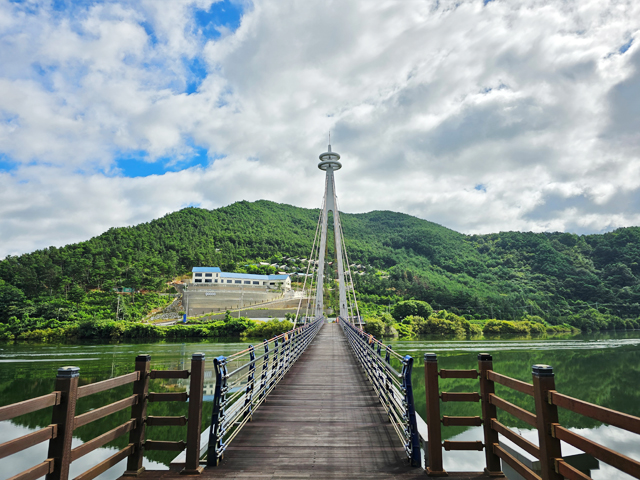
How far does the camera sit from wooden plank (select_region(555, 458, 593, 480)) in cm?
202

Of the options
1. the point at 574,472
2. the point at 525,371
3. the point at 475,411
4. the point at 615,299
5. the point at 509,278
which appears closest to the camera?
the point at 574,472

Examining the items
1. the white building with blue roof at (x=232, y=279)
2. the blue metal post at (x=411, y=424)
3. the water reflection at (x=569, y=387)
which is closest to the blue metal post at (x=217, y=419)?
the blue metal post at (x=411, y=424)

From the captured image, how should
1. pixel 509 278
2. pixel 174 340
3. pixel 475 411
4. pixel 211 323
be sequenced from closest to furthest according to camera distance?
pixel 475 411, pixel 174 340, pixel 211 323, pixel 509 278

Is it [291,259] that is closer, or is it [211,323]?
[211,323]

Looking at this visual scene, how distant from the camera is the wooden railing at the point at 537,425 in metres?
1.89

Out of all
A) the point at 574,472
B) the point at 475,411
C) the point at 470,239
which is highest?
the point at 470,239

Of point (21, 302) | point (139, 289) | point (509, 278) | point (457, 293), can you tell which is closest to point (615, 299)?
point (509, 278)

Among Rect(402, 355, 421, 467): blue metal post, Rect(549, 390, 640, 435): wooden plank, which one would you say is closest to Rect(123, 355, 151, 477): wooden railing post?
Rect(402, 355, 421, 467): blue metal post

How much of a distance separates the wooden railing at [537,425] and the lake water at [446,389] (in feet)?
14.8

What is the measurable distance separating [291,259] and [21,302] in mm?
52001

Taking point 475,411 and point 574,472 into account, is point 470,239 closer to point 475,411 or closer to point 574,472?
point 475,411

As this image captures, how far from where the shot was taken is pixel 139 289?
5691 cm

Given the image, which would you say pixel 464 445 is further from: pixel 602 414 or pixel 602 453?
pixel 602 414

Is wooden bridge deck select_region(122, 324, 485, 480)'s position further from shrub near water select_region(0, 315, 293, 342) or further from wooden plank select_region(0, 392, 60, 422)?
shrub near water select_region(0, 315, 293, 342)
